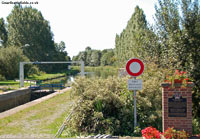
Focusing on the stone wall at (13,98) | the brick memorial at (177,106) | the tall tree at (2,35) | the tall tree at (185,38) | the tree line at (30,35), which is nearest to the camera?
the brick memorial at (177,106)

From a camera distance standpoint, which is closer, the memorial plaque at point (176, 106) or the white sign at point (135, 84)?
the memorial plaque at point (176, 106)

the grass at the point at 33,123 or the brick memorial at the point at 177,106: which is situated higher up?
the brick memorial at the point at 177,106

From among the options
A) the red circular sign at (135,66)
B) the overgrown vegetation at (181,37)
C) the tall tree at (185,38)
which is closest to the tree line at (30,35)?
the overgrown vegetation at (181,37)

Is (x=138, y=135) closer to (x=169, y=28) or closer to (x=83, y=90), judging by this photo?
(x=83, y=90)

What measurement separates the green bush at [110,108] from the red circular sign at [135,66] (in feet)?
3.73

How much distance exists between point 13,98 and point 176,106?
1651 cm

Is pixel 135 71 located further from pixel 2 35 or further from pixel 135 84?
pixel 2 35

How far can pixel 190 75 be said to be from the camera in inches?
320

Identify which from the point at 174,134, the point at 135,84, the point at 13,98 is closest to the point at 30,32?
the point at 13,98

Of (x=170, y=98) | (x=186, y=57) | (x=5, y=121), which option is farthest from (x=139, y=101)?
(x=5, y=121)

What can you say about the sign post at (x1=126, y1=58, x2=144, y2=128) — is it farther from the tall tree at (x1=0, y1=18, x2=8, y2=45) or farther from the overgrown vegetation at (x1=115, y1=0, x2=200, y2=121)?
the tall tree at (x1=0, y1=18, x2=8, y2=45)

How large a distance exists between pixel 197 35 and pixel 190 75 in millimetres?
1616

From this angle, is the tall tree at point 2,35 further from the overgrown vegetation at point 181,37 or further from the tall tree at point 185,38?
the tall tree at point 185,38

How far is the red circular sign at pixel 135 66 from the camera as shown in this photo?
6879mm
